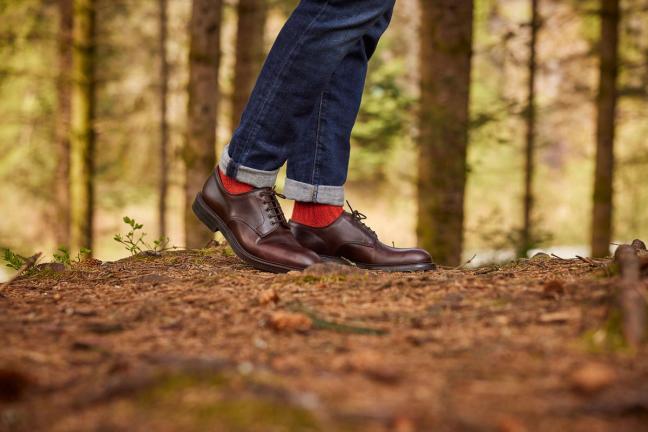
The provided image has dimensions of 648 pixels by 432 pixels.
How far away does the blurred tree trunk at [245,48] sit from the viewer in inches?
322

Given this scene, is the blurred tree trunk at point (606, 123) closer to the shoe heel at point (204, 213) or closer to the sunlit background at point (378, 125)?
the sunlit background at point (378, 125)

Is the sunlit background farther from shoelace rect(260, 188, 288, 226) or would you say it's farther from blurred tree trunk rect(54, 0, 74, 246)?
shoelace rect(260, 188, 288, 226)

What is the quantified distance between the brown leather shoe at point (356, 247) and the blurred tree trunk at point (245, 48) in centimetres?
535

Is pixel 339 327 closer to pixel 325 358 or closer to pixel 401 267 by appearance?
pixel 325 358

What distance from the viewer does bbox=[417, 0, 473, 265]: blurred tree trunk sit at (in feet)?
18.2

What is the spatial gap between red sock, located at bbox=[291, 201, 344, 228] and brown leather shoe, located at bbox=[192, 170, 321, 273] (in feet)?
0.59

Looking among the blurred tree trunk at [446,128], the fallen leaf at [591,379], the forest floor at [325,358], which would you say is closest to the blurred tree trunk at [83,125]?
the blurred tree trunk at [446,128]

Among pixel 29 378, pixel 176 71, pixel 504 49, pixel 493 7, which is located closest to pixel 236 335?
pixel 29 378

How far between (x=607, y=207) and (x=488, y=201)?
31.4ft

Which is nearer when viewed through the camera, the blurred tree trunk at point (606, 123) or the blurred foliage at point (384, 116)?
the blurred foliage at point (384, 116)

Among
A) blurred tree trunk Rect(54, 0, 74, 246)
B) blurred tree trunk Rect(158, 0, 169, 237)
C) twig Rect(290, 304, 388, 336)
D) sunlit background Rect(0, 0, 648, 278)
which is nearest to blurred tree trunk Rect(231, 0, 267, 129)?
sunlit background Rect(0, 0, 648, 278)

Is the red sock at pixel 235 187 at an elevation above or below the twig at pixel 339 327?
above

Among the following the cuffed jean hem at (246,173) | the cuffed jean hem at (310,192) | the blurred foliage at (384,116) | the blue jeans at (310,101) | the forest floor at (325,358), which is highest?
the blurred foliage at (384,116)

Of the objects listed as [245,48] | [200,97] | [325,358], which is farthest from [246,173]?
[245,48]
